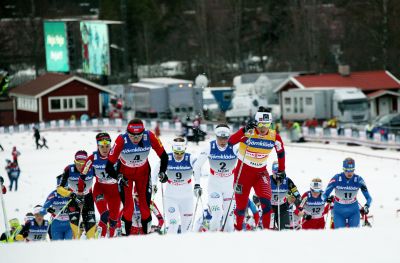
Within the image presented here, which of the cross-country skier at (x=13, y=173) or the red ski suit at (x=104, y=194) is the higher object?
the red ski suit at (x=104, y=194)

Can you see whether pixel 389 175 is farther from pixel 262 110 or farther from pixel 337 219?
pixel 262 110

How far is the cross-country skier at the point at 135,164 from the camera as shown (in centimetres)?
1491

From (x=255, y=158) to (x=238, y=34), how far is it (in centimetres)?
6670

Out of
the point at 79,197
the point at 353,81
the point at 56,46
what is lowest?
the point at 79,197

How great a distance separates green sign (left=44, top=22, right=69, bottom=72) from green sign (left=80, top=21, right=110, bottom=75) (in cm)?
156

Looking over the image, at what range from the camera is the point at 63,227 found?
17.7 meters

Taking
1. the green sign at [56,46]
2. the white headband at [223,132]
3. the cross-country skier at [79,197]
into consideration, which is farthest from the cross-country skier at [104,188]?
the green sign at [56,46]

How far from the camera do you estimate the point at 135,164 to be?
15.1 metres

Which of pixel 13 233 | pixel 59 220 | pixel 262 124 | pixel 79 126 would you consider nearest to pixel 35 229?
pixel 59 220

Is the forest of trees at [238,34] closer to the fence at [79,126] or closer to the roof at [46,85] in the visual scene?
the roof at [46,85]

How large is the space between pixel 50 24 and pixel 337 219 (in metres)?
58.2

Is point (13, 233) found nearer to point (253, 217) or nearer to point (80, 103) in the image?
point (253, 217)

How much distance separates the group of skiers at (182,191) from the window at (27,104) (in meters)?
46.5

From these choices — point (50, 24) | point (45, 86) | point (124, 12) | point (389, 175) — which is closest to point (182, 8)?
point (124, 12)
